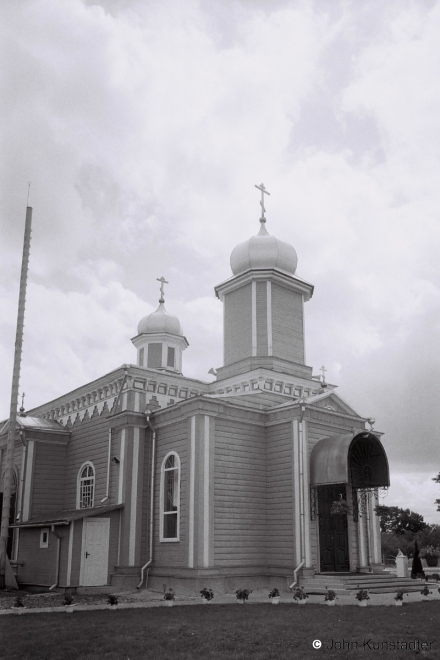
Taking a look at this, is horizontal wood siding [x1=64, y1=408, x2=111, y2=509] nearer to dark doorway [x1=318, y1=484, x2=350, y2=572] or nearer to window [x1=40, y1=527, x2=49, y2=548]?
A: window [x1=40, y1=527, x2=49, y2=548]

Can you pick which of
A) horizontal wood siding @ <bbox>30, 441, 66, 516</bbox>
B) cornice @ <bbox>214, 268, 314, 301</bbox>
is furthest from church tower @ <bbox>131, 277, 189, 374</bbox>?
horizontal wood siding @ <bbox>30, 441, 66, 516</bbox>

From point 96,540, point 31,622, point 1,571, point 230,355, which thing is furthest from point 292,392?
point 31,622

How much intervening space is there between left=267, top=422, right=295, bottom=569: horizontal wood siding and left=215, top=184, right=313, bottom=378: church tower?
11.2 feet

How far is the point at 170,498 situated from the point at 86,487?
4.62 meters

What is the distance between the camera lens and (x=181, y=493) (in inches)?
780

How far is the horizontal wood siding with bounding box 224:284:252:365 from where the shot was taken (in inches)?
969

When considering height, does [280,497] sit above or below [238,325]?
below

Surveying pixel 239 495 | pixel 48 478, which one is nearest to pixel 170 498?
pixel 239 495

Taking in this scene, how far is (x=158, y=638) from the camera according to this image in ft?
34.6

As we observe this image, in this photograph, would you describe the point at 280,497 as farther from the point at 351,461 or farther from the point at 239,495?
the point at 351,461

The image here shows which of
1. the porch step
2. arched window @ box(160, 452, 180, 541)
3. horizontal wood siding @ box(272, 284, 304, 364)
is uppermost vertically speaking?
horizontal wood siding @ box(272, 284, 304, 364)

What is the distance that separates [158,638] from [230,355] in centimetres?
1513

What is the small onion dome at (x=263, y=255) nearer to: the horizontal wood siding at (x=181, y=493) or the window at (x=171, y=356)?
the window at (x=171, y=356)

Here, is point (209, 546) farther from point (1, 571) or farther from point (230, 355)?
point (230, 355)
